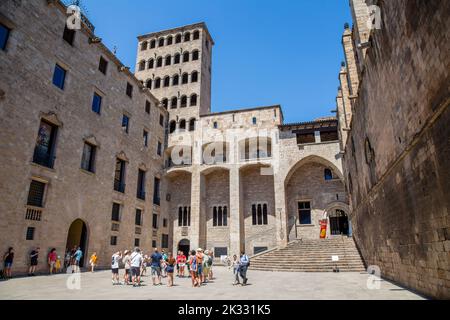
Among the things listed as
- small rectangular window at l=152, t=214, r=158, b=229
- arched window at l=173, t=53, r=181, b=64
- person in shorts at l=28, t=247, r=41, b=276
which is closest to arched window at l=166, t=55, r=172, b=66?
arched window at l=173, t=53, r=181, b=64

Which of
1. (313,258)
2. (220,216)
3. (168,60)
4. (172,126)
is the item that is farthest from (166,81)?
(313,258)

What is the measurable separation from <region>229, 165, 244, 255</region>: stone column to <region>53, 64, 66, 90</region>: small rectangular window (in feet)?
50.6

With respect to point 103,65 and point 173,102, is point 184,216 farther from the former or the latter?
point 103,65

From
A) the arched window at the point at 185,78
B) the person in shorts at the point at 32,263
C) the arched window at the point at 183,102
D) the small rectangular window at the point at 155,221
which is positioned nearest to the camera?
the person in shorts at the point at 32,263

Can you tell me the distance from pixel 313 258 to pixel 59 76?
18789 mm

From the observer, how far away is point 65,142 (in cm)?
1627

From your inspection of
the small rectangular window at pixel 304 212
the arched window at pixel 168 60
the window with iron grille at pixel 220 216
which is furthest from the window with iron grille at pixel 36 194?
the arched window at pixel 168 60

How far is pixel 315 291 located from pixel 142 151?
19063 mm

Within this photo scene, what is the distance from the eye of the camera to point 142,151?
958 inches

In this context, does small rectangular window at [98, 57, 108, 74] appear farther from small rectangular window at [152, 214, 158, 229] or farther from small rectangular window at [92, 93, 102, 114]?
small rectangular window at [152, 214, 158, 229]

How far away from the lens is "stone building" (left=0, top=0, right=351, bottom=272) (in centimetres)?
1391

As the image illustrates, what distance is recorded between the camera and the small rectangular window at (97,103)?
1919 cm

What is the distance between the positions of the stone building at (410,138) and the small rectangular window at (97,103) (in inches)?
640

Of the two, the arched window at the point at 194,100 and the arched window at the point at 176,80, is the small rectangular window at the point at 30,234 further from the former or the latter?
the arched window at the point at 176,80
